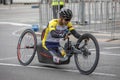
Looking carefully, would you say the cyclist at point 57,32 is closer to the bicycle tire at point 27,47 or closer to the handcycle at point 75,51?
the handcycle at point 75,51

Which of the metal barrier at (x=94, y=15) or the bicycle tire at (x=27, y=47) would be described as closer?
the bicycle tire at (x=27, y=47)

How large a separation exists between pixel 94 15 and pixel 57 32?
7685 mm

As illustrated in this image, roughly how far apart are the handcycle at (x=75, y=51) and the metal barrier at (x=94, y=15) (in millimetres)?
5794

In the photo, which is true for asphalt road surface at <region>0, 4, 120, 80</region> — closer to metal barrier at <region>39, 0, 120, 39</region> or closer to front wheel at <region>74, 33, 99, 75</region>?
front wheel at <region>74, 33, 99, 75</region>

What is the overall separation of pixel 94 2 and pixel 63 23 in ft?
25.6

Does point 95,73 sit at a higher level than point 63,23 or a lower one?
lower

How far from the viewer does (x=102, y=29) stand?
686 inches

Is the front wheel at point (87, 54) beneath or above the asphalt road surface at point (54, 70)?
above

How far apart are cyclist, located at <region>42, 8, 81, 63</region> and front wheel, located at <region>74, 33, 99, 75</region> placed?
1.19 feet

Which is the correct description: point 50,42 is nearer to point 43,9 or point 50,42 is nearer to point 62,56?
point 62,56

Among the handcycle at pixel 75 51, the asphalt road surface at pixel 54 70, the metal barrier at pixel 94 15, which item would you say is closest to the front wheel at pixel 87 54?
the handcycle at pixel 75 51

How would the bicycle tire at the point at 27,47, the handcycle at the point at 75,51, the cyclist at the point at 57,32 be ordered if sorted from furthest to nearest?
1. the bicycle tire at the point at 27,47
2. the cyclist at the point at 57,32
3. the handcycle at the point at 75,51

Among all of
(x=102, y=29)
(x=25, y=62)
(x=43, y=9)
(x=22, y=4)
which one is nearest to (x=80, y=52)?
(x=25, y=62)

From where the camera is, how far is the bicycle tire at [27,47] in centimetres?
1063
